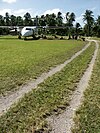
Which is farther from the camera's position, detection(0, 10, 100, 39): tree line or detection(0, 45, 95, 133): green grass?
detection(0, 10, 100, 39): tree line

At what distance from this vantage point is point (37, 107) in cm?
854

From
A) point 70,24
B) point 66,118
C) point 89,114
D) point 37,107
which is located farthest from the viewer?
point 70,24

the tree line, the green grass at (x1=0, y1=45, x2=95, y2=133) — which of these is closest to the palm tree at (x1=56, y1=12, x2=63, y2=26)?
the tree line

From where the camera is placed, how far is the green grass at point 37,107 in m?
6.91

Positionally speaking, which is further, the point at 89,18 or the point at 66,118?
the point at 89,18

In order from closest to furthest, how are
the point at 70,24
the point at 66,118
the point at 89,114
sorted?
1. the point at 66,118
2. the point at 89,114
3. the point at 70,24

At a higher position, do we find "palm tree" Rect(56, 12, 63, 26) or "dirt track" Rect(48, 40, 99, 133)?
"palm tree" Rect(56, 12, 63, 26)

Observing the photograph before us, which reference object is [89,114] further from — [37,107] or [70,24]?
[70,24]

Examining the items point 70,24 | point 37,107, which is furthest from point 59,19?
point 37,107

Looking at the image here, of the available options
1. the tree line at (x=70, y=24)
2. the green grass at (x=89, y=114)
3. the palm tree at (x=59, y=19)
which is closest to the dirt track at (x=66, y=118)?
the green grass at (x=89, y=114)

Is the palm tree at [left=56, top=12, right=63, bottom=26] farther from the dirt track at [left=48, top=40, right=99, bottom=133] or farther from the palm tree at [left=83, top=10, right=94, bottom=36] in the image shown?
the dirt track at [left=48, top=40, right=99, bottom=133]

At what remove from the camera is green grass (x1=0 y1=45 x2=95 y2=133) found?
6906 mm

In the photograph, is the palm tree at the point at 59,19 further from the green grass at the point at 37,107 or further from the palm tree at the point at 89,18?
the green grass at the point at 37,107

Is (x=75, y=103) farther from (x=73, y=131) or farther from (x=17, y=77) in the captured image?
(x=17, y=77)
